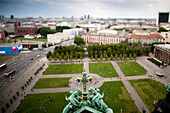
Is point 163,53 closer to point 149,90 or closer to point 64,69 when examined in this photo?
point 149,90

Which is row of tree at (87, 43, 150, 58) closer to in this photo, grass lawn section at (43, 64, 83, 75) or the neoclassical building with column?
grass lawn section at (43, 64, 83, 75)

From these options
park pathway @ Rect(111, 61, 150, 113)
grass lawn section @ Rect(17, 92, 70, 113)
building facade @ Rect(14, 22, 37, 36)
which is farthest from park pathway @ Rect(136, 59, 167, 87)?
building facade @ Rect(14, 22, 37, 36)

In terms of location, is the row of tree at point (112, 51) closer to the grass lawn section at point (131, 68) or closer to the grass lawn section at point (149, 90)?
the grass lawn section at point (131, 68)

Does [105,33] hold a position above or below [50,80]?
above

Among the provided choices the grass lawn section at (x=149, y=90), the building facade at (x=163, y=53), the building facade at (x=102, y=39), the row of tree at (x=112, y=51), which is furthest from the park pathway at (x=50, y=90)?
the building facade at (x=102, y=39)

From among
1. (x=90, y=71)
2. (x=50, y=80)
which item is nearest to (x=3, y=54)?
(x=50, y=80)

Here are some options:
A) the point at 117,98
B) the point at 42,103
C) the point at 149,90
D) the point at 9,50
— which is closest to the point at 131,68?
the point at 149,90

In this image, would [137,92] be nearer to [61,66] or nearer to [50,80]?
[50,80]
